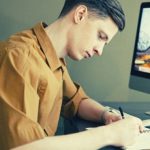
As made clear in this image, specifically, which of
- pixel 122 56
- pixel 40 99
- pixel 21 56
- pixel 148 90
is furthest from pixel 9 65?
pixel 122 56

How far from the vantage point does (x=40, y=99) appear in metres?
0.86

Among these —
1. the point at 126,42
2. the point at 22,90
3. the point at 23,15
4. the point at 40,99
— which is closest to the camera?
the point at 22,90

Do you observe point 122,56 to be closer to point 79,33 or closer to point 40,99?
point 79,33

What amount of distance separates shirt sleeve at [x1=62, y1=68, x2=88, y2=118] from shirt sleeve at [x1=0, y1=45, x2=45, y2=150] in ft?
1.51

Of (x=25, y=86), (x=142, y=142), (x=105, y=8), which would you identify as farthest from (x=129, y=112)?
(x=25, y=86)

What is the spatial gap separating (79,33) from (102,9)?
4.2 inches

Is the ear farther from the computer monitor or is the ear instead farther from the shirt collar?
the computer monitor

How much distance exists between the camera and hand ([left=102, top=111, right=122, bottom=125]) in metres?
1.09

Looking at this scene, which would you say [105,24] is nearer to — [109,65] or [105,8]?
[105,8]

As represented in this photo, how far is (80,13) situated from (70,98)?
39 cm

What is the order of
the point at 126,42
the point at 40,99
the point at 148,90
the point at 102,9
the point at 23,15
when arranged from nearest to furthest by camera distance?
the point at 40,99 → the point at 102,9 → the point at 148,90 → the point at 23,15 → the point at 126,42

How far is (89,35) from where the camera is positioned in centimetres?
98

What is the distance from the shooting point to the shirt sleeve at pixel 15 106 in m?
0.71

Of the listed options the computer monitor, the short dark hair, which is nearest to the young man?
the short dark hair
